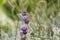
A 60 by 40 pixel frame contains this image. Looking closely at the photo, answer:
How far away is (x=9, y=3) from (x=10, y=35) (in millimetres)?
403

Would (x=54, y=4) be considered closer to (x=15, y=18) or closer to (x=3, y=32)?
(x=15, y=18)

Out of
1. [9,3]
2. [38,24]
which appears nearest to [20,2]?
[9,3]

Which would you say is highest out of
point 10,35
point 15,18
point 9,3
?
point 9,3

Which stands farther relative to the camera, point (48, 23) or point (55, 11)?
point (55, 11)

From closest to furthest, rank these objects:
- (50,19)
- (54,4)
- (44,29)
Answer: (44,29)
(50,19)
(54,4)

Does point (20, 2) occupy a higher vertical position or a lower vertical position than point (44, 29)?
higher

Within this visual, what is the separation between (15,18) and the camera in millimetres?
2584

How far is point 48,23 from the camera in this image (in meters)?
2.45

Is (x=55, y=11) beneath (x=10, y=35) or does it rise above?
above

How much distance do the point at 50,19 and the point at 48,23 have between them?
9cm

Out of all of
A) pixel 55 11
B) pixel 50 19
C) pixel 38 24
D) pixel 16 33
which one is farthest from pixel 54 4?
pixel 16 33

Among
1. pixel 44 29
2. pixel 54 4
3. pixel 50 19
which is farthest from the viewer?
pixel 54 4

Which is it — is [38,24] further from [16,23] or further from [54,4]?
[54,4]

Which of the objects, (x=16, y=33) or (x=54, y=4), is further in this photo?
(x=54, y=4)
